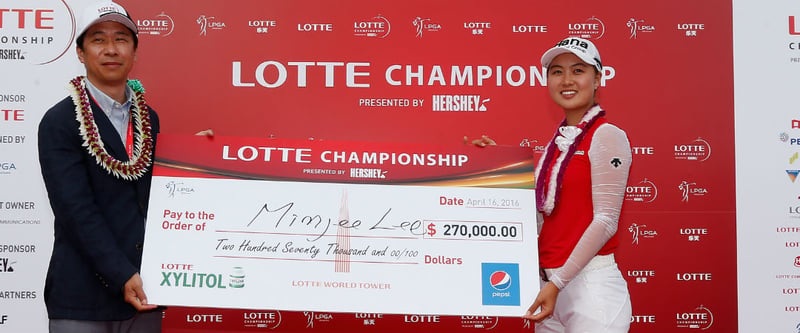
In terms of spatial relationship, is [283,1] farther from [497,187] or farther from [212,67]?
[497,187]

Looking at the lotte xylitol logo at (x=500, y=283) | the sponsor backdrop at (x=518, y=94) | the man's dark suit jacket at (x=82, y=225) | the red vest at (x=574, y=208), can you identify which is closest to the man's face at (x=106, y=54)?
the man's dark suit jacket at (x=82, y=225)

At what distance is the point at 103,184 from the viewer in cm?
205

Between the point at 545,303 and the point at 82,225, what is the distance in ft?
4.84

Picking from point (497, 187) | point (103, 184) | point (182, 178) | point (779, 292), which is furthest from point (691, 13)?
point (103, 184)

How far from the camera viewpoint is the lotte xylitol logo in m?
2.20

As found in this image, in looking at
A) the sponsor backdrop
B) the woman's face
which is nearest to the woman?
the woman's face

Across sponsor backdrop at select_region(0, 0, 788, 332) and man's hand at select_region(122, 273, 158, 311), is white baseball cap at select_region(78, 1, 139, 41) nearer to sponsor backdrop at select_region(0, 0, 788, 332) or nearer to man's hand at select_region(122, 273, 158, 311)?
man's hand at select_region(122, 273, 158, 311)

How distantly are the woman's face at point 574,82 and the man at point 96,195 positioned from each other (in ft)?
4.80

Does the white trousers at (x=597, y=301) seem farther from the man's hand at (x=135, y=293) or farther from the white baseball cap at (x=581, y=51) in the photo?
the man's hand at (x=135, y=293)

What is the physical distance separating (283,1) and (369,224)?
5.49 feet

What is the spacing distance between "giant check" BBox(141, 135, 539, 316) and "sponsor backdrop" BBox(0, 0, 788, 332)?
1.06 meters

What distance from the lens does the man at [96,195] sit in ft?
6.54

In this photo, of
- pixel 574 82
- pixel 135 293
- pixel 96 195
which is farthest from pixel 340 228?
pixel 574 82

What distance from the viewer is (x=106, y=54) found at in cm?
213
